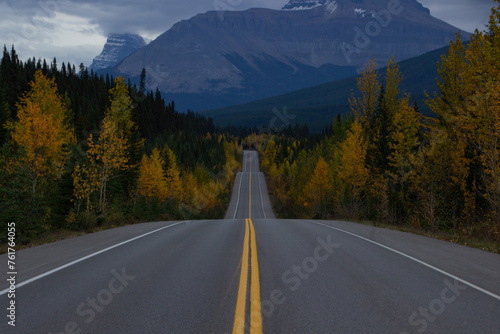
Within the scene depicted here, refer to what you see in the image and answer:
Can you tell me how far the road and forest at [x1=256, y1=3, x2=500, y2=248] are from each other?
23.9 ft

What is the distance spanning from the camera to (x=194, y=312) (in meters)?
4.95

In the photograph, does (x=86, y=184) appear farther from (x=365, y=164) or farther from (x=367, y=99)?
(x=367, y=99)

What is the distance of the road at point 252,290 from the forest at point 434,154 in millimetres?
7272

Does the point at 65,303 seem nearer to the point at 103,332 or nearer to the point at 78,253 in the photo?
the point at 103,332

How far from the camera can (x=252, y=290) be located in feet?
19.6

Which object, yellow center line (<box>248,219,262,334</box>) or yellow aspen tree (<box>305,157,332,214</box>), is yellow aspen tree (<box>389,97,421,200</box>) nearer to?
→ yellow aspen tree (<box>305,157,332,214</box>)

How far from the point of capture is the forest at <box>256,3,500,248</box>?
1606 centimetres

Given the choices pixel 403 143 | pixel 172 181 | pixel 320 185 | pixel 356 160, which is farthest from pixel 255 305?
pixel 172 181

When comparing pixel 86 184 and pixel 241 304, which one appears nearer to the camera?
pixel 241 304

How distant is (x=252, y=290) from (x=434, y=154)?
22.0 m

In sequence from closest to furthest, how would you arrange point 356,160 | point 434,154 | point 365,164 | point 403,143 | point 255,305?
point 255,305
point 434,154
point 403,143
point 365,164
point 356,160

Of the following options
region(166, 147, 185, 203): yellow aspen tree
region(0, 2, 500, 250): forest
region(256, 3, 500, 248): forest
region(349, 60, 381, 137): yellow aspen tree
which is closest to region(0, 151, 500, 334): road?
region(0, 2, 500, 250): forest

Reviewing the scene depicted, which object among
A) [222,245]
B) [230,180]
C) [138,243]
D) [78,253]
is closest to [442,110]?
[222,245]

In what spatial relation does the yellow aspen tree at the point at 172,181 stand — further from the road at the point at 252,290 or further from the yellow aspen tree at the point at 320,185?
the road at the point at 252,290
